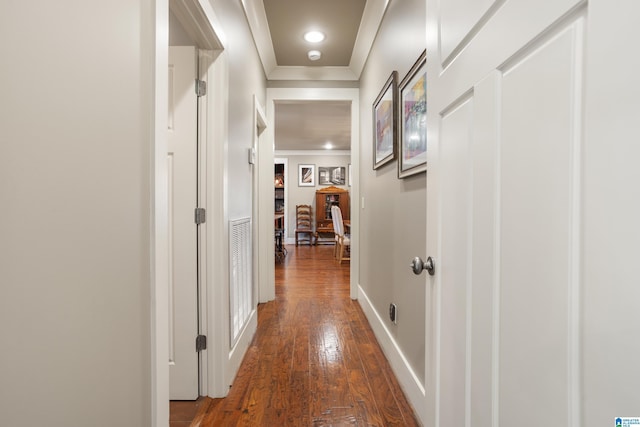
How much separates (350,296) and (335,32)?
2700 millimetres

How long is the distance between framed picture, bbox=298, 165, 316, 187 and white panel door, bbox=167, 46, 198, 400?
703 centimetres

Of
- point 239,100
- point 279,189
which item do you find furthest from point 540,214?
point 279,189

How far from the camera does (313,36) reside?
2875mm

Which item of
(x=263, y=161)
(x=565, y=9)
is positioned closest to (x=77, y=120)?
(x=565, y=9)

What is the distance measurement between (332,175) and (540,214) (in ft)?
27.2

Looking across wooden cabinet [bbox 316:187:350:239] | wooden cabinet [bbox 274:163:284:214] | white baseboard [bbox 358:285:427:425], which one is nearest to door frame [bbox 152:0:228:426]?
white baseboard [bbox 358:285:427:425]

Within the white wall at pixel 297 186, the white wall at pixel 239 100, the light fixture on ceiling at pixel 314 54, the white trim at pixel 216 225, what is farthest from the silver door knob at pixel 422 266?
the white wall at pixel 297 186

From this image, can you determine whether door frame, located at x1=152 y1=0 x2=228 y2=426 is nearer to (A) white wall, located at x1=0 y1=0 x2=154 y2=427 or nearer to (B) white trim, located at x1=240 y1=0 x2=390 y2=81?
(A) white wall, located at x1=0 y1=0 x2=154 y2=427

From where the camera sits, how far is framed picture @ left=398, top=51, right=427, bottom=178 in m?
1.51

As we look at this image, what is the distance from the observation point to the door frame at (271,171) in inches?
137

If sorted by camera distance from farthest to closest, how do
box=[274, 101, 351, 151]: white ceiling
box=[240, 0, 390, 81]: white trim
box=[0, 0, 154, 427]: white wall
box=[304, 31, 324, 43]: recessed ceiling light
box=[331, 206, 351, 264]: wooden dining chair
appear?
box=[331, 206, 351, 264]: wooden dining chair < box=[274, 101, 351, 151]: white ceiling < box=[304, 31, 324, 43]: recessed ceiling light < box=[240, 0, 390, 81]: white trim < box=[0, 0, 154, 427]: white wall

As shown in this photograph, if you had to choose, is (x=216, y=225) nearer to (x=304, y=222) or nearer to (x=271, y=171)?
(x=271, y=171)

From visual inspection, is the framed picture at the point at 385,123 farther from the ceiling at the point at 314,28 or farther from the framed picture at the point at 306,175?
the framed picture at the point at 306,175

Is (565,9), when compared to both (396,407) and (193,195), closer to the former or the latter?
(193,195)
